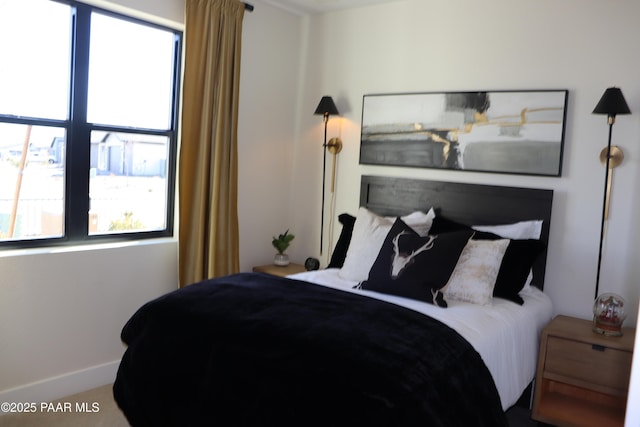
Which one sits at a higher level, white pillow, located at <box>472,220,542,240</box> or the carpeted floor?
white pillow, located at <box>472,220,542,240</box>

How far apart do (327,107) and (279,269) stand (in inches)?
50.5

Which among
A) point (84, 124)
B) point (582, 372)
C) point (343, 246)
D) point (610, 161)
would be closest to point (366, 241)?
point (343, 246)

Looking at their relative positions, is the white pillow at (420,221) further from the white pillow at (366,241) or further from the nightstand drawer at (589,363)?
the nightstand drawer at (589,363)

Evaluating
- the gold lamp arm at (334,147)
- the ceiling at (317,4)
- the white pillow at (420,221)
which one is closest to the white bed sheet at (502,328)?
the white pillow at (420,221)

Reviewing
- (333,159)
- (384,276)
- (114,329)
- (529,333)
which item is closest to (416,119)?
(333,159)

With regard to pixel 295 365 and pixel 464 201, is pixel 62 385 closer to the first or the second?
pixel 295 365

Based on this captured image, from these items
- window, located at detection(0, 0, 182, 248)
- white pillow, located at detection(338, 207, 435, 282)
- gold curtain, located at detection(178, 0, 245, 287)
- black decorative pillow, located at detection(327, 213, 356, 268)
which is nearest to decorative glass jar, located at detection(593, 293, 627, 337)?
white pillow, located at detection(338, 207, 435, 282)

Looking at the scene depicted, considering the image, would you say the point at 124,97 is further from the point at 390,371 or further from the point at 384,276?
the point at 390,371

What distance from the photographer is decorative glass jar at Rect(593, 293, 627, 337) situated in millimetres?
2764

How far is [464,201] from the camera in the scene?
3.50 meters

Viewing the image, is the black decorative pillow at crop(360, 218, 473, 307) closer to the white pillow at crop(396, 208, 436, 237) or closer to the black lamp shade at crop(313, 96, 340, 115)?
the white pillow at crop(396, 208, 436, 237)

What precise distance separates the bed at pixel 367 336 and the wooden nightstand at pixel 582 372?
92 millimetres

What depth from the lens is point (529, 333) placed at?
278 centimetres

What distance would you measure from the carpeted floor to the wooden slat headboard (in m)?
0.82
